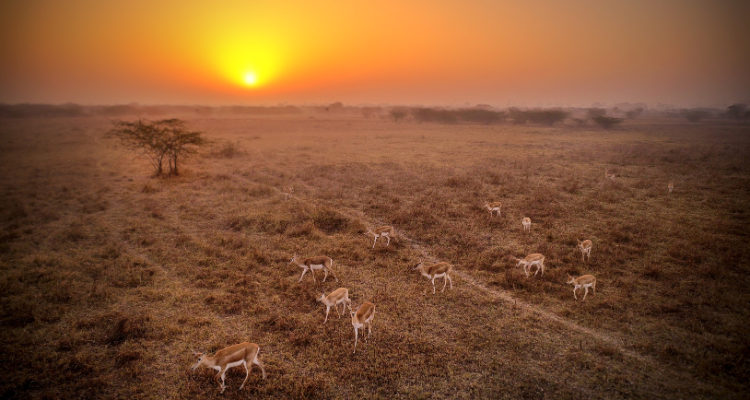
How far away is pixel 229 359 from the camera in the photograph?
261 inches

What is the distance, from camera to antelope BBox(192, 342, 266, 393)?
258 inches

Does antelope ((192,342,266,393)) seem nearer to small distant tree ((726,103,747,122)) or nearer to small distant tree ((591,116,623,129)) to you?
small distant tree ((726,103,747,122))

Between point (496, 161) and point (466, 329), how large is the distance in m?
24.2

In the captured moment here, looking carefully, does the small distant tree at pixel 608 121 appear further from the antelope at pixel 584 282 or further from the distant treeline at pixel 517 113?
the antelope at pixel 584 282

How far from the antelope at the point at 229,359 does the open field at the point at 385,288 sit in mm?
393

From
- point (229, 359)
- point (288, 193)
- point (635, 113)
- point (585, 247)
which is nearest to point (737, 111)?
point (635, 113)

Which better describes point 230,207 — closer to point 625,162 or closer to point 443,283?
point 443,283

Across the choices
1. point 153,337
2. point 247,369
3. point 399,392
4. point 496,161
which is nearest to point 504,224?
point 399,392

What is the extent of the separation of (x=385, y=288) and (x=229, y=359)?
4986mm

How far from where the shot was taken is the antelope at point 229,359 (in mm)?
6547

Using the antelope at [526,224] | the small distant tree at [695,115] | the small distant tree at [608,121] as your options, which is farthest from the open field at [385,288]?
the small distant tree at [695,115]

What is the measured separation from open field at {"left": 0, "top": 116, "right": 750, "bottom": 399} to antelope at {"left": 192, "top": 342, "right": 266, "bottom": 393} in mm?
393

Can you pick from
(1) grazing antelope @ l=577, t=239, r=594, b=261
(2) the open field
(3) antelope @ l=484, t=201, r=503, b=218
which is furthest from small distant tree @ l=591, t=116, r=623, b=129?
(1) grazing antelope @ l=577, t=239, r=594, b=261

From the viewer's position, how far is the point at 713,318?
8.30m
